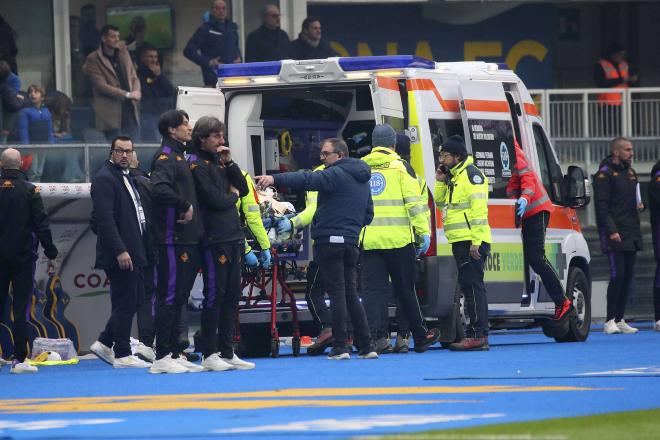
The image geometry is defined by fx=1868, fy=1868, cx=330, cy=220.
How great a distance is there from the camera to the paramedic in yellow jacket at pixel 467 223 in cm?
1600

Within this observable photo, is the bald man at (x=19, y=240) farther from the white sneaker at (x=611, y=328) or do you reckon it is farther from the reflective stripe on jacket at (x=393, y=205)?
the white sneaker at (x=611, y=328)

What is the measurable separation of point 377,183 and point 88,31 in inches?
376

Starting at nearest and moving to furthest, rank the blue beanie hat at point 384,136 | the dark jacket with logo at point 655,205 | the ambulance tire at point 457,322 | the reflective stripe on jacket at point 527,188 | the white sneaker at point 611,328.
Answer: the blue beanie hat at point 384,136, the ambulance tire at point 457,322, the reflective stripe on jacket at point 527,188, the white sneaker at point 611,328, the dark jacket with logo at point 655,205

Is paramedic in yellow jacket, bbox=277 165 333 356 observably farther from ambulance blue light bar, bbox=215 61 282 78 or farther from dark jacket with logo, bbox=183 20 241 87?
dark jacket with logo, bbox=183 20 241 87

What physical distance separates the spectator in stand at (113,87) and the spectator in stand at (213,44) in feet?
3.78

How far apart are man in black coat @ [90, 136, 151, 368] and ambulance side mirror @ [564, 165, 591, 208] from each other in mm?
4832

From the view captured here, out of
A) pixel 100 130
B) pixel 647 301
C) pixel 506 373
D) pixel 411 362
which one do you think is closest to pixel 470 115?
pixel 411 362

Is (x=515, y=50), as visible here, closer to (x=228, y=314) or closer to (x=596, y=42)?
(x=596, y=42)

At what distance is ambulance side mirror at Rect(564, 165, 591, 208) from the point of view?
18.1 metres

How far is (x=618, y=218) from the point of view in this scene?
786 inches

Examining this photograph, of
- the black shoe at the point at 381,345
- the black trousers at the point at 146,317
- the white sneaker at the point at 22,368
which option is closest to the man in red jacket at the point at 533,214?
the black shoe at the point at 381,345

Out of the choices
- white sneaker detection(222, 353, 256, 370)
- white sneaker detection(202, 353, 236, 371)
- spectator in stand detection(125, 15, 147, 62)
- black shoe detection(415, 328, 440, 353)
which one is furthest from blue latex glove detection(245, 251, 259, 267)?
spectator in stand detection(125, 15, 147, 62)

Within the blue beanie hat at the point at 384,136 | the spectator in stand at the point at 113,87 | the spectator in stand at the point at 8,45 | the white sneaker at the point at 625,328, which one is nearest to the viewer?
the blue beanie hat at the point at 384,136

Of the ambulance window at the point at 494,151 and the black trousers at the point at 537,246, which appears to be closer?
the ambulance window at the point at 494,151
